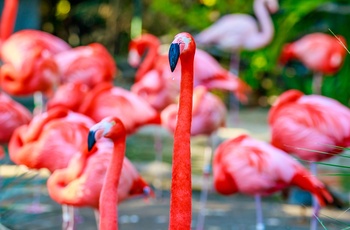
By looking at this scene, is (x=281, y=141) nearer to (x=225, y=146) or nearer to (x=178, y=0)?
(x=225, y=146)

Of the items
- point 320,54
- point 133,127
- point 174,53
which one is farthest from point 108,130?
point 320,54

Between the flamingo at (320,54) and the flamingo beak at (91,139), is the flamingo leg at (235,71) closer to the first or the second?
the flamingo at (320,54)

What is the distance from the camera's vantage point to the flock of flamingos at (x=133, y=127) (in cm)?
310

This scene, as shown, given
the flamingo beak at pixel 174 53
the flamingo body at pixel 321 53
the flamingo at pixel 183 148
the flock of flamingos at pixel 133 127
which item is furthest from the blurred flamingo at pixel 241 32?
the flamingo beak at pixel 174 53

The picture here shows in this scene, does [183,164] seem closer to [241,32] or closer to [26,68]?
[26,68]

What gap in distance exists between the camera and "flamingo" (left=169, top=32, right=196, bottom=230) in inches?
115

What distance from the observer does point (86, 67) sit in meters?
7.77

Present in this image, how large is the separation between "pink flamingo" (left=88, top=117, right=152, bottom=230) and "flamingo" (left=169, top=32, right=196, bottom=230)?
45cm

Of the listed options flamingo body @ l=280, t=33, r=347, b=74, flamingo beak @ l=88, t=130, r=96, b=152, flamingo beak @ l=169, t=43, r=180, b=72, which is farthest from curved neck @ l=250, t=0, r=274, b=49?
flamingo beak @ l=169, t=43, r=180, b=72

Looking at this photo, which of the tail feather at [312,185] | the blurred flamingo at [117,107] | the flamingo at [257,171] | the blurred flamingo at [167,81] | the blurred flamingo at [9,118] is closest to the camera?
the tail feather at [312,185]

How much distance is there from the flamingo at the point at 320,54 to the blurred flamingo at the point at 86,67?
2886mm

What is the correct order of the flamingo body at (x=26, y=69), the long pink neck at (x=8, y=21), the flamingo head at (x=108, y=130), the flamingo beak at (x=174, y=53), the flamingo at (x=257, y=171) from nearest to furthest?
the flamingo beak at (x=174, y=53) → the flamingo head at (x=108, y=130) → the flamingo at (x=257, y=171) → the flamingo body at (x=26, y=69) → the long pink neck at (x=8, y=21)

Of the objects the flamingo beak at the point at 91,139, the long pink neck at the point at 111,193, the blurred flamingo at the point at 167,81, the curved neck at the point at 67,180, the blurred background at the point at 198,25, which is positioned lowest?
the blurred background at the point at 198,25

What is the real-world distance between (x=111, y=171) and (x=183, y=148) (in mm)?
590
